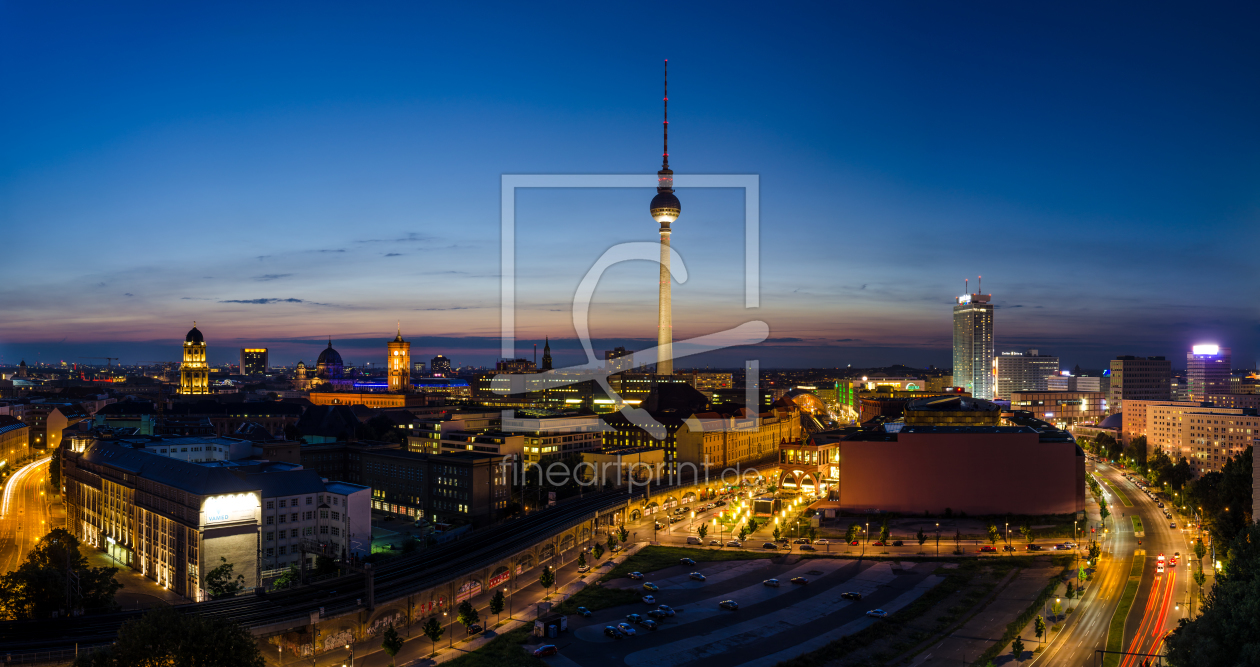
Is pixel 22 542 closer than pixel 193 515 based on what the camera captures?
No

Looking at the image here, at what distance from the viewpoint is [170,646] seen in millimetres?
21547

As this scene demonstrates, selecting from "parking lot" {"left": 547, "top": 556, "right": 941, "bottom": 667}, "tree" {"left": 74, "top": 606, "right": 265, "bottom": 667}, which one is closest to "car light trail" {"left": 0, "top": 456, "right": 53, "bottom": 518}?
"tree" {"left": 74, "top": 606, "right": 265, "bottom": 667}

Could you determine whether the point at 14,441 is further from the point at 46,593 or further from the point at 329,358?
the point at 329,358

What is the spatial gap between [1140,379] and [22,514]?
13748cm

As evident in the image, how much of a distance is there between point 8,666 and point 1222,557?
163ft

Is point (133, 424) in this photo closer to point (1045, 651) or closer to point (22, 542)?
point (22, 542)

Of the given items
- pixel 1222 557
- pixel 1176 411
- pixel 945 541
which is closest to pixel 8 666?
pixel 945 541

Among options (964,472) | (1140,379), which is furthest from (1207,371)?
(964,472)

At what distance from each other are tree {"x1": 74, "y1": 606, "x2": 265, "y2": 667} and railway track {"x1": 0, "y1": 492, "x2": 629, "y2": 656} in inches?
151

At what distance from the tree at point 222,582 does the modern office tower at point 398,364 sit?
4108 inches

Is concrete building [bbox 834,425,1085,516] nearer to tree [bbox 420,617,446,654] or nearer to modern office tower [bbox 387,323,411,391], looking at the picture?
tree [bbox 420,617,446,654]

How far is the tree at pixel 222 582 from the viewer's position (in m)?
32.9

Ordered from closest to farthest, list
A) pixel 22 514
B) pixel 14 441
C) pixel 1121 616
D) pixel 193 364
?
pixel 1121 616, pixel 22 514, pixel 14 441, pixel 193 364

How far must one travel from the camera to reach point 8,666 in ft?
75.3
